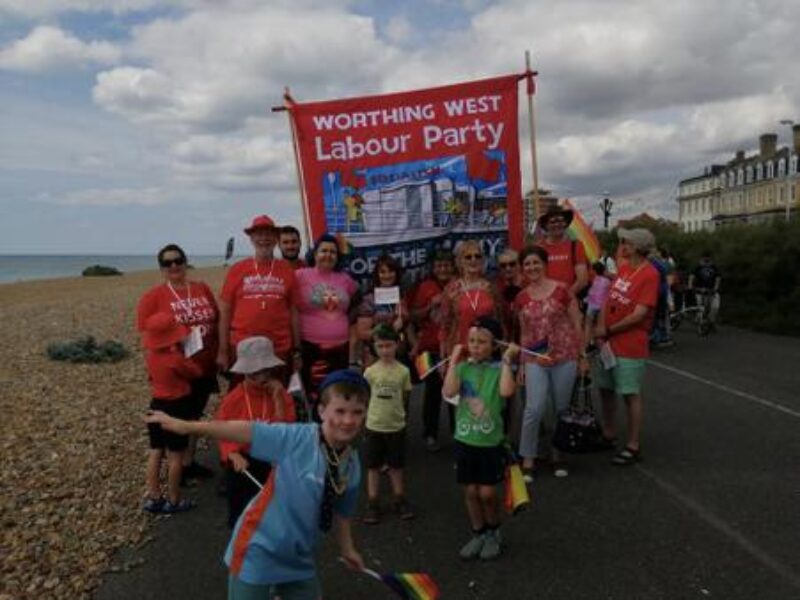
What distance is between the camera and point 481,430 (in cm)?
424

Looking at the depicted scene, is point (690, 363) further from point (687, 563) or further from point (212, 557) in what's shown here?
point (212, 557)

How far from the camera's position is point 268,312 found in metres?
5.17

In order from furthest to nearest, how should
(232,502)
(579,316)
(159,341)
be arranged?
(579,316), (159,341), (232,502)

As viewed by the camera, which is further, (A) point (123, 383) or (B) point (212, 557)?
(A) point (123, 383)

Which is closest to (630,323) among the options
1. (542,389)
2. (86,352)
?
(542,389)

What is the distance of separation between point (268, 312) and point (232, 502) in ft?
5.54

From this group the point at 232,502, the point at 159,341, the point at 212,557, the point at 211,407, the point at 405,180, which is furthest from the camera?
the point at 211,407

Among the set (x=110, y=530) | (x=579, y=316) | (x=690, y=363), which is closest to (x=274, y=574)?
(x=110, y=530)

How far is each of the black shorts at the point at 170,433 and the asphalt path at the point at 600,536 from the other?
0.49 metres

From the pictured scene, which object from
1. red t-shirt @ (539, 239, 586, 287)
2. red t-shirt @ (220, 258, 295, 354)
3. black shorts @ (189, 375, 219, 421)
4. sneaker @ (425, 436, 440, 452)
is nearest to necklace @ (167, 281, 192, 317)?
red t-shirt @ (220, 258, 295, 354)

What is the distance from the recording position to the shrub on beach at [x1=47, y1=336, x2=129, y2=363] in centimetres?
1195

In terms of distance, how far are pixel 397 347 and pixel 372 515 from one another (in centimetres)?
130

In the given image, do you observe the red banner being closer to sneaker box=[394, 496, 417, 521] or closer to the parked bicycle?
sneaker box=[394, 496, 417, 521]

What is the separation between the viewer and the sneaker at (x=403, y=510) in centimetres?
487
